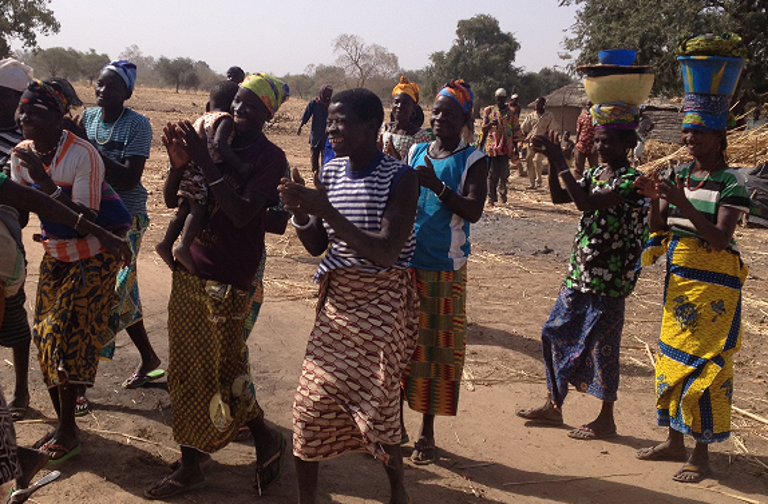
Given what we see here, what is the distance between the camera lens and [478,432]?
438 centimetres

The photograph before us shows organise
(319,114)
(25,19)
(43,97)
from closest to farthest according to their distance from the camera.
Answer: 1. (43,97)
2. (319,114)
3. (25,19)

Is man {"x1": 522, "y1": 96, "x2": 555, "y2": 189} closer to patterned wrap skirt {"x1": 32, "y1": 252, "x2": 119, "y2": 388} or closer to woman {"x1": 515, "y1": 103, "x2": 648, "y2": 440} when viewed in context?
woman {"x1": 515, "y1": 103, "x2": 648, "y2": 440}

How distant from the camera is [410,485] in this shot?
3.70 m

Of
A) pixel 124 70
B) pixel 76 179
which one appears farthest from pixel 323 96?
pixel 76 179

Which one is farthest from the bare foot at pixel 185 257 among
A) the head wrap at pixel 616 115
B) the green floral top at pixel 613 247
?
the head wrap at pixel 616 115

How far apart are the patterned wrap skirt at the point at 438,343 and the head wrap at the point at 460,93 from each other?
0.95 meters

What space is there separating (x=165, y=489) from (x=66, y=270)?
1305mm

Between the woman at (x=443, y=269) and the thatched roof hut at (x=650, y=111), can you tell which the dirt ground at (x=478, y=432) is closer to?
the woman at (x=443, y=269)

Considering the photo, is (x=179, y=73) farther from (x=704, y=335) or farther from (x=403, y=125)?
(x=704, y=335)

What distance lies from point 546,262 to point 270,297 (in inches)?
151

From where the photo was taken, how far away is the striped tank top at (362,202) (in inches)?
118

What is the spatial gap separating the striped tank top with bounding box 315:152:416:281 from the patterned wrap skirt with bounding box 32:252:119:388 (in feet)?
4.53

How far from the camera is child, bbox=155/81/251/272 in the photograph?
329cm

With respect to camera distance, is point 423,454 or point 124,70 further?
point 124,70
